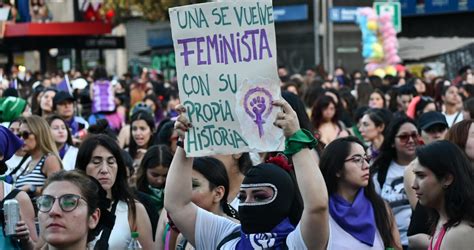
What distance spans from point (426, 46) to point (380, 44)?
483 inches

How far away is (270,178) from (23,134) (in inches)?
180

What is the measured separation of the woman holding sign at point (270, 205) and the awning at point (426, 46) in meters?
32.6

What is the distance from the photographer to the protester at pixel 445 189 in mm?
5477

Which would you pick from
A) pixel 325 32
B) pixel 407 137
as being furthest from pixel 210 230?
pixel 325 32

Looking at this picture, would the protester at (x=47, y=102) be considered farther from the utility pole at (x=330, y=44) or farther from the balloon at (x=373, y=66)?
the utility pole at (x=330, y=44)

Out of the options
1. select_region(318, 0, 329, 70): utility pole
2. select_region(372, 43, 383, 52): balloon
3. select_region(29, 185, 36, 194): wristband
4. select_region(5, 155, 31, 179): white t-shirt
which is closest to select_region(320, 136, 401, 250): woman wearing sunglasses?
select_region(29, 185, 36, 194): wristband

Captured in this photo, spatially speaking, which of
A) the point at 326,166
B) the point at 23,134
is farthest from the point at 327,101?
the point at 326,166

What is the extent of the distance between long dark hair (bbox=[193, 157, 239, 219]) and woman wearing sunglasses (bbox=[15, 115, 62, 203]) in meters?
2.75

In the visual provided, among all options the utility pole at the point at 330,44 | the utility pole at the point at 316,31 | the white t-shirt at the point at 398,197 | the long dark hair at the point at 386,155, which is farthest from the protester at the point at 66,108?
the utility pole at the point at 330,44

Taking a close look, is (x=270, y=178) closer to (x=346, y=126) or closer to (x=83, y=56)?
(x=346, y=126)

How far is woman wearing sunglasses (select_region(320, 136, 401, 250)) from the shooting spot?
22.9 ft

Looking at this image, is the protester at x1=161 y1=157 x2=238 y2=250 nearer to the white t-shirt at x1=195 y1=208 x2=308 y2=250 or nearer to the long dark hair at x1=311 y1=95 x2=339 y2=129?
the white t-shirt at x1=195 y1=208 x2=308 y2=250

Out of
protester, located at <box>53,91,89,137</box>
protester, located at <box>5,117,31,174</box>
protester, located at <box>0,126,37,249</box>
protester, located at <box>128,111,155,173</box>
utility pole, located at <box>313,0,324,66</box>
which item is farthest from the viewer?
utility pole, located at <box>313,0,324,66</box>

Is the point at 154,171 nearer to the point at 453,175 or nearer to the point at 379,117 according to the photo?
the point at 379,117
